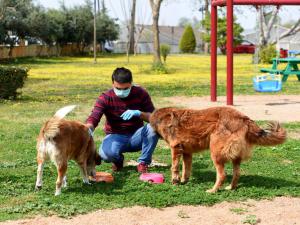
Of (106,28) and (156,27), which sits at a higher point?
(106,28)

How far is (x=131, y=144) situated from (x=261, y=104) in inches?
327

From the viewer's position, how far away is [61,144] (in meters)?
5.45

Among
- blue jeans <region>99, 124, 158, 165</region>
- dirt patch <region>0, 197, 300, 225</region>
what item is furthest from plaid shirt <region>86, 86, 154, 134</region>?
dirt patch <region>0, 197, 300, 225</region>

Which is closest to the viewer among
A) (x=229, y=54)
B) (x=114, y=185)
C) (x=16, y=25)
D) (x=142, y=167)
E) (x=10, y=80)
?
(x=114, y=185)

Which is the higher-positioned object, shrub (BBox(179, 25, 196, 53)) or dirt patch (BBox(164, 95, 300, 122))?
shrub (BBox(179, 25, 196, 53))

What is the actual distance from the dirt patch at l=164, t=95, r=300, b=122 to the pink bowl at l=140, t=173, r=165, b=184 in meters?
5.71

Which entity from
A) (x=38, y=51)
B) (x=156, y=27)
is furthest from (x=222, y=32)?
(x=156, y=27)

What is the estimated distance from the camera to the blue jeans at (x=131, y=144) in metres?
6.62

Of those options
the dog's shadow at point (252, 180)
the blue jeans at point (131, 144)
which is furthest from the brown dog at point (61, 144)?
the dog's shadow at point (252, 180)

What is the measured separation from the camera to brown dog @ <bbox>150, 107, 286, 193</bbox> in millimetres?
5648

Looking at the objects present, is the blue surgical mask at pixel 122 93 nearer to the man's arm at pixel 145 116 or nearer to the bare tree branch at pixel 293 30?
the man's arm at pixel 145 116

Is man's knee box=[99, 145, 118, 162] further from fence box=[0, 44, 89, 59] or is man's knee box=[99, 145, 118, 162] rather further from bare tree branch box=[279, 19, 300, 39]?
fence box=[0, 44, 89, 59]

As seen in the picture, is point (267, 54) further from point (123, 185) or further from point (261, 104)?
point (123, 185)

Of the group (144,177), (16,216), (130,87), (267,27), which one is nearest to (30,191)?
(16,216)
